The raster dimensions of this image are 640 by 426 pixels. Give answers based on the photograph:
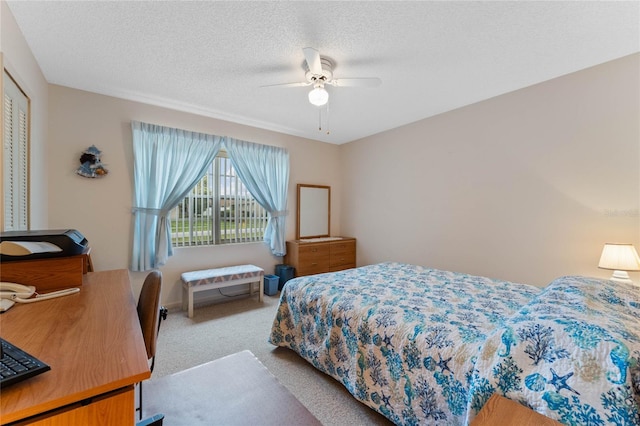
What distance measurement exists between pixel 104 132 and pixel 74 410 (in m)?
3.25

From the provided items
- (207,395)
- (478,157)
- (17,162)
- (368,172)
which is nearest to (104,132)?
(17,162)

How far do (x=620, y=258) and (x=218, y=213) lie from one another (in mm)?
4143

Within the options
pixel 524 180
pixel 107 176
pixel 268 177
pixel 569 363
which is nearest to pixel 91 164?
pixel 107 176

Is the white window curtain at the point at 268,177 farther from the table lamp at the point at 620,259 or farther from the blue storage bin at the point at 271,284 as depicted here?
the table lamp at the point at 620,259

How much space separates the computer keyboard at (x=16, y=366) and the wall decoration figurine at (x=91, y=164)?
2.78m

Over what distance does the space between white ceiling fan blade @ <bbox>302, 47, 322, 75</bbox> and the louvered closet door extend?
1828 millimetres

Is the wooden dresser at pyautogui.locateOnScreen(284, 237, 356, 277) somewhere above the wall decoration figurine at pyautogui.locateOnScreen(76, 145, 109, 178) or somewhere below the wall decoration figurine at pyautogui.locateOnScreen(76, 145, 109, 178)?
below

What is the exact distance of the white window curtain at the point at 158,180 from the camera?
3135 mm

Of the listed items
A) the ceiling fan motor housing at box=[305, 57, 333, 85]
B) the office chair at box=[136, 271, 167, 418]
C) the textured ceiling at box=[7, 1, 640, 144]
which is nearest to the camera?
the office chair at box=[136, 271, 167, 418]

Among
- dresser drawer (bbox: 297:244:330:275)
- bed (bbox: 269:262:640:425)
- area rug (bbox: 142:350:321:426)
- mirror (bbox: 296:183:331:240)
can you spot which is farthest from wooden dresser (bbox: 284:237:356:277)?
area rug (bbox: 142:350:321:426)

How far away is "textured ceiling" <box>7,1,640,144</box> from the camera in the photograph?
5.67ft

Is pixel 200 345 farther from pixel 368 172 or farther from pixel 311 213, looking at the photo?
pixel 368 172

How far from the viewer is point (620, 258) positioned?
6.78ft

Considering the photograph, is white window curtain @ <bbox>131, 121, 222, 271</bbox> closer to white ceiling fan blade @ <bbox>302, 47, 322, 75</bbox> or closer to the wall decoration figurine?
the wall decoration figurine
